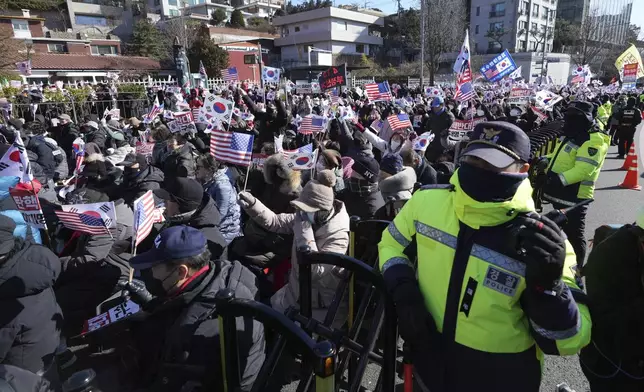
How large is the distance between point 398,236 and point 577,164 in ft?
11.5

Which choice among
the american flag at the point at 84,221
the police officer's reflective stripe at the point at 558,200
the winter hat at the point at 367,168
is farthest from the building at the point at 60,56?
the police officer's reflective stripe at the point at 558,200

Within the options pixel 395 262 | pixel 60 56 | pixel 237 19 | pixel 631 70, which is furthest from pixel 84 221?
pixel 237 19

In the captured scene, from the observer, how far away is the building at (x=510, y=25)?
66562 mm

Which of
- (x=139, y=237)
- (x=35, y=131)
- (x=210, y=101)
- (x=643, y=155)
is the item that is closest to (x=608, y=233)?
(x=139, y=237)

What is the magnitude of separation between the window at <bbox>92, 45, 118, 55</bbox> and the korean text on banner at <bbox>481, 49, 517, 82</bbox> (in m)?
56.2

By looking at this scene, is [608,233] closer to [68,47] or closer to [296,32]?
[68,47]

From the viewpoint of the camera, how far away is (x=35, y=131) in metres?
9.95

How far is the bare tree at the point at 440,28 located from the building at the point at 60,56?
101 ft

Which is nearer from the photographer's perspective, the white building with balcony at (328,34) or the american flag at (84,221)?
the american flag at (84,221)

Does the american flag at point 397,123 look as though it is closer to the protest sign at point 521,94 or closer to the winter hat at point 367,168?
the winter hat at point 367,168

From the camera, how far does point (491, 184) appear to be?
6.05ft

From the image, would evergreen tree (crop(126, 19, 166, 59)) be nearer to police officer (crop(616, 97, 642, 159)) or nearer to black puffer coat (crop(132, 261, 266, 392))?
police officer (crop(616, 97, 642, 159))

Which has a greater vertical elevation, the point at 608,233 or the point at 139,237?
the point at 608,233

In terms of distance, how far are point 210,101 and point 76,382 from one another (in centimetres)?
714
